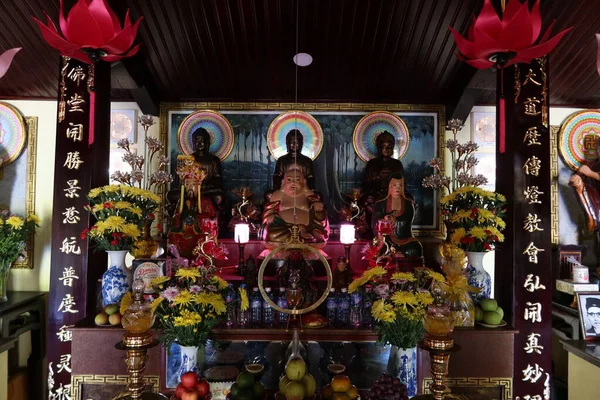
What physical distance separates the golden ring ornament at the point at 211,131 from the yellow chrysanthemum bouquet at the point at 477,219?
2.90m

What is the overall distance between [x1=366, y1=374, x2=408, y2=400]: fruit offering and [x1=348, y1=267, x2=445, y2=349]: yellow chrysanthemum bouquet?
11.8 inches

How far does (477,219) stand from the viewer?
9.81 ft

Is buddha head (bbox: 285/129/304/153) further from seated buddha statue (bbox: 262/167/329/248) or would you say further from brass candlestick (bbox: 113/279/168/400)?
brass candlestick (bbox: 113/279/168/400)

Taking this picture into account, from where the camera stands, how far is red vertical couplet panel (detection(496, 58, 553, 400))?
296 cm

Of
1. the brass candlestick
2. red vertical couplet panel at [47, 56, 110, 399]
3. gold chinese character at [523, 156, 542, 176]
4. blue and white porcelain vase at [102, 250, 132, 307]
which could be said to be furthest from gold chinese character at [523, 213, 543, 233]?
red vertical couplet panel at [47, 56, 110, 399]

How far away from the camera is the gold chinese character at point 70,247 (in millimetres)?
3062

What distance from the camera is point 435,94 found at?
4801mm

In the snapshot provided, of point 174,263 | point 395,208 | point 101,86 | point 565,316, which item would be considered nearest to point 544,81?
point 395,208

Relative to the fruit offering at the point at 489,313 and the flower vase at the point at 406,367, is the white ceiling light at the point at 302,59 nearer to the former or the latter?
the fruit offering at the point at 489,313

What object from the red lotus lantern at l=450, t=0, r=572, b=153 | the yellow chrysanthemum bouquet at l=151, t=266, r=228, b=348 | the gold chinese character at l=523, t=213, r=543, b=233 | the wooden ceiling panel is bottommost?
the yellow chrysanthemum bouquet at l=151, t=266, r=228, b=348

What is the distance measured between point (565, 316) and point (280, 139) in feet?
11.5

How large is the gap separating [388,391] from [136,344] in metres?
1.25

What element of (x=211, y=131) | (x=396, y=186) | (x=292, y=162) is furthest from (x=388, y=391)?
(x=211, y=131)

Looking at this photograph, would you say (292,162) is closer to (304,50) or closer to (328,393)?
(304,50)
